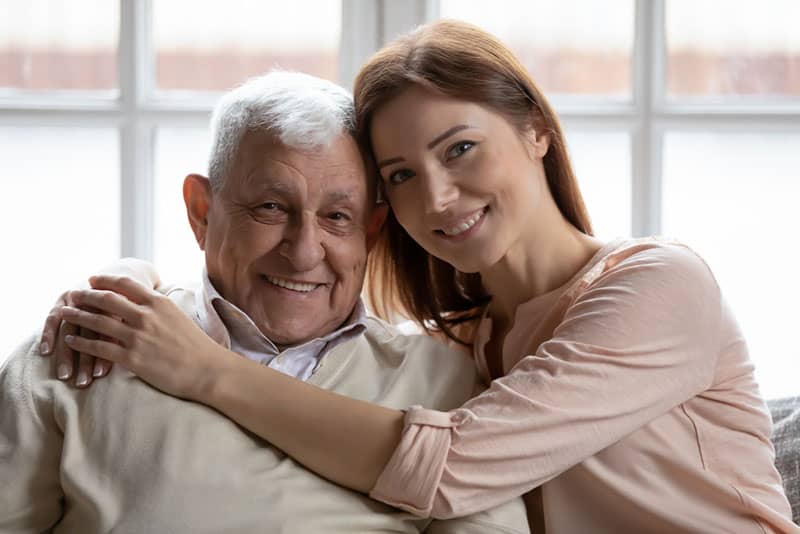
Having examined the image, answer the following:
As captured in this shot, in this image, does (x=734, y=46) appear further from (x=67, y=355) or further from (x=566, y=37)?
(x=67, y=355)

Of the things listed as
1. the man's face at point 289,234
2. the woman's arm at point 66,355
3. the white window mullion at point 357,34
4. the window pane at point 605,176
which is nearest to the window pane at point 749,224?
the window pane at point 605,176

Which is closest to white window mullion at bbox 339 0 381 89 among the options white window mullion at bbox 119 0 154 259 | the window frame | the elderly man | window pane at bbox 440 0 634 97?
the window frame

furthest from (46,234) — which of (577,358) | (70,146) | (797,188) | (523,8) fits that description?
(797,188)

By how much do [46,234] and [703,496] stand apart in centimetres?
203

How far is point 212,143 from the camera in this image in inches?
79.0

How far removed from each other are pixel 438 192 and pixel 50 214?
5.17ft

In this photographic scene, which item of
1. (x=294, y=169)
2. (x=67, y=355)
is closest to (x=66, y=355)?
(x=67, y=355)

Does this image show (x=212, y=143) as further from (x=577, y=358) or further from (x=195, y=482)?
(x=577, y=358)

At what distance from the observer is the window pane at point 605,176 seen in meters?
2.93

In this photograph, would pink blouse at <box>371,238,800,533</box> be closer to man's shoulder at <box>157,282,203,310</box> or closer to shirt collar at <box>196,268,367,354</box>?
shirt collar at <box>196,268,367,354</box>

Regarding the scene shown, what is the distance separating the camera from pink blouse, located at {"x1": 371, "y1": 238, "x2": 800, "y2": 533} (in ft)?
5.79

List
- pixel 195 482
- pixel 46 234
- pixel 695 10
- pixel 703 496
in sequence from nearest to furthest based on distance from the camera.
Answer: pixel 195 482, pixel 703 496, pixel 695 10, pixel 46 234

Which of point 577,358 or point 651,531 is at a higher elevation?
point 577,358

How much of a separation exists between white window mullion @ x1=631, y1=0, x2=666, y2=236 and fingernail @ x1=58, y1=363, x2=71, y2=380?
164cm
